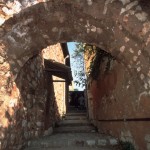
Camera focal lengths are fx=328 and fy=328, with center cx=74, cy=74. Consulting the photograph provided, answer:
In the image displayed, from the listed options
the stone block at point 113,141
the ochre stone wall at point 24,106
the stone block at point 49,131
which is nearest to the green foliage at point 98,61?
the ochre stone wall at point 24,106

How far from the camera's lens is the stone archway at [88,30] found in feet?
14.5

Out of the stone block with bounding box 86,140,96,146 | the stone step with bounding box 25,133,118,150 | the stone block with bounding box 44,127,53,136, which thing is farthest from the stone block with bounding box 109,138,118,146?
the stone block with bounding box 44,127,53,136

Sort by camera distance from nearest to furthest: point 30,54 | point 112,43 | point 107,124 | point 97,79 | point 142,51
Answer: point 142,51 → point 112,43 → point 30,54 → point 107,124 → point 97,79

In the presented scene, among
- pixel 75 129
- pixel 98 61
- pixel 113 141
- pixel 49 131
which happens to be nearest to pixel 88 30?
pixel 113 141

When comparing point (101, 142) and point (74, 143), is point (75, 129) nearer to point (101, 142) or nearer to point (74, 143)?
point (74, 143)

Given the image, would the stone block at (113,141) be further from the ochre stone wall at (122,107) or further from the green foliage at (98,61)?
the green foliage at (98,61)

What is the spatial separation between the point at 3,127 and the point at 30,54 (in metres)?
1.24

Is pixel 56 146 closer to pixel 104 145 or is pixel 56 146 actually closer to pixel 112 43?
pixel 104 145

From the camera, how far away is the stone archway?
4422 mm

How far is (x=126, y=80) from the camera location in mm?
6684

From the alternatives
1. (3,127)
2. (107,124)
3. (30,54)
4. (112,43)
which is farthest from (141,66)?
(107,124)

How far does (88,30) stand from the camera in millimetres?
4914

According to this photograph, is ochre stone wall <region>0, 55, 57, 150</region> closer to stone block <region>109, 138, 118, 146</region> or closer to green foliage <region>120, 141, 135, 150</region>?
stone block <region>109, 138, 118, 146</region>

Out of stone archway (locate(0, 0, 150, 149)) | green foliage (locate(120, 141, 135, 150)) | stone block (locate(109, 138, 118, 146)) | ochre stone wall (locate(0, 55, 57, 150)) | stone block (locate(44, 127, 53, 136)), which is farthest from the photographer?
stone block (locate(44, 127, 53, 136))
